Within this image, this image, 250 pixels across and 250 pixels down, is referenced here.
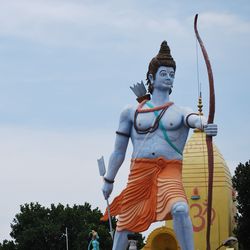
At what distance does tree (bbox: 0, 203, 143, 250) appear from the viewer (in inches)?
1544

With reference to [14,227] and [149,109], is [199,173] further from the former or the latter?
[14,227]

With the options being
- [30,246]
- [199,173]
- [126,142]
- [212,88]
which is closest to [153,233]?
[199,173]

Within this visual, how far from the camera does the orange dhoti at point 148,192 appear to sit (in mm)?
12414

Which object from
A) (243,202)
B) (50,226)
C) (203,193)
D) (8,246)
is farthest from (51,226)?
(203,193)

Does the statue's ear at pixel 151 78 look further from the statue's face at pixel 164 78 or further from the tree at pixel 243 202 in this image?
the tree at pixel 243 202

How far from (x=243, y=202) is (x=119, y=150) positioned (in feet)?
45.5

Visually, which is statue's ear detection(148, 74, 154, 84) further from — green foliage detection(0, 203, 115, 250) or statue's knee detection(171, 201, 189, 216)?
green foliage detection(0, 203, 115, 250)

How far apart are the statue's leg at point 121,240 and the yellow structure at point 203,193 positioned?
11.1 metres

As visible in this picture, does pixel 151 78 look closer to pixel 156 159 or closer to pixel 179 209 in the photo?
pixel 156 159

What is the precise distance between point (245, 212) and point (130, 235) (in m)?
14.1

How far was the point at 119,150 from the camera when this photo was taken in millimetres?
13383

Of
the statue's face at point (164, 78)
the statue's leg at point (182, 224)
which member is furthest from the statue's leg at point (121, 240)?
the statue's face at point (164, 78)

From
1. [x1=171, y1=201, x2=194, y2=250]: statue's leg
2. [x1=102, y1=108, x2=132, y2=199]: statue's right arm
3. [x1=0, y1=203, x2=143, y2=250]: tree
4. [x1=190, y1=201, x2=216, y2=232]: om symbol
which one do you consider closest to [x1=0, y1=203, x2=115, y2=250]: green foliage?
[x1=0, y1=203, x2=143, y2=250]: tree

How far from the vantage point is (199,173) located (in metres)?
25.6
